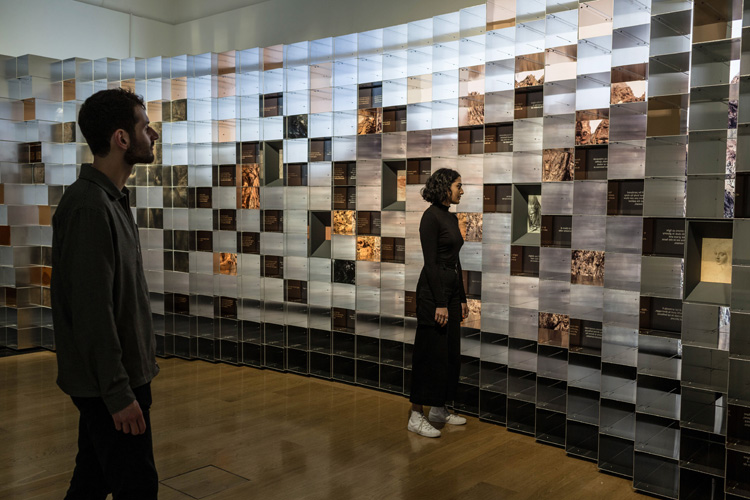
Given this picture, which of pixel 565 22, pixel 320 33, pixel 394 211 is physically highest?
pixel 320 33

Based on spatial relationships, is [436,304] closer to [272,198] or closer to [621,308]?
[621,308]

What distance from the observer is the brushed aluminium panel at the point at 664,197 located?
356cm

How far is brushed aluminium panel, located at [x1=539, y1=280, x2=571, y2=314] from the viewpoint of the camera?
429 cm

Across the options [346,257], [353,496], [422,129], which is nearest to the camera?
[353,496]

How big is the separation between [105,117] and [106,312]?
654 millimetres

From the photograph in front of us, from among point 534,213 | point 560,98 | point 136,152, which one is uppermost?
point 560,98

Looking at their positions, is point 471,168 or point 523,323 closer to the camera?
point 523,323

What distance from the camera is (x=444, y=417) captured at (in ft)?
15.4

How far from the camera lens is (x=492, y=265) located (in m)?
4.71

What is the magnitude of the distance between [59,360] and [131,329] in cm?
24

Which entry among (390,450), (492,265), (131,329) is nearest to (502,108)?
(492,265)


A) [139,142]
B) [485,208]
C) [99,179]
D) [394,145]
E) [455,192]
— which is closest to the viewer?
[99,179]

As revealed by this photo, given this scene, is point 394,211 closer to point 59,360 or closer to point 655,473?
point 655,473

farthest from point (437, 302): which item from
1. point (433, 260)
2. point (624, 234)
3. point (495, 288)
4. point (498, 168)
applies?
point (624, 234)
